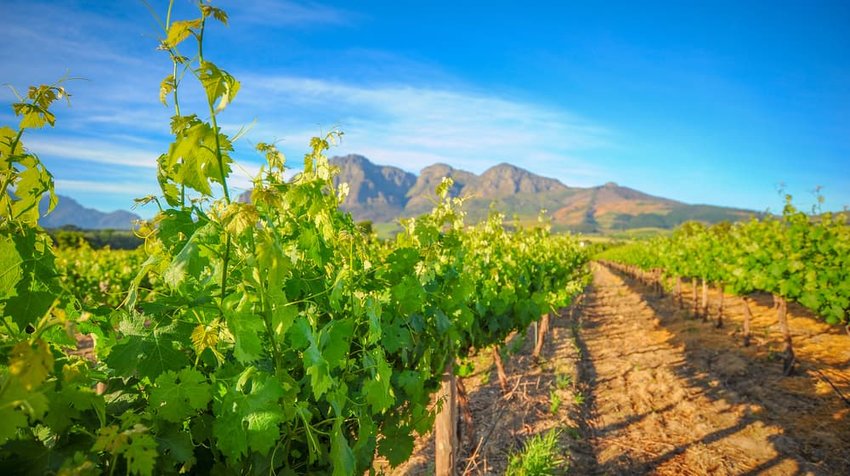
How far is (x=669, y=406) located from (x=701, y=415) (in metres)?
0.55

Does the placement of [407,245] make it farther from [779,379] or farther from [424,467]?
[779,379]

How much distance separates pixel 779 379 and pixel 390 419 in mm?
10809

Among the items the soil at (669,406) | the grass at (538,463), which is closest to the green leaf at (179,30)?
the soil at (669,406)

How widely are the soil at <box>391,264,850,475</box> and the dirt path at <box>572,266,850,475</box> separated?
0.07 feet

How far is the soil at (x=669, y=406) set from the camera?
6.42 metres

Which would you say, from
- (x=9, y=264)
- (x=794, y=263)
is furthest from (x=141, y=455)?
(x=794, y=263)

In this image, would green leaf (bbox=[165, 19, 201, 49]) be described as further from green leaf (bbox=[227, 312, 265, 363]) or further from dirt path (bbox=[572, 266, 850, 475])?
dirt path (bbox=[572, 266, 850, 475])

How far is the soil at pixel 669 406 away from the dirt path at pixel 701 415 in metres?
0.02

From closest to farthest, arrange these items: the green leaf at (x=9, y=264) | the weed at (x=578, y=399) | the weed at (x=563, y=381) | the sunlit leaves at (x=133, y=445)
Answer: the sunlit leaves at (x=133, y=445), the green leaf at (x=9, y=264), the weed at (x=578, y=399), the weed at (x=563, y=381)

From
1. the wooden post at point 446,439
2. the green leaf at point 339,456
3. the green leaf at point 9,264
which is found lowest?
the wooden post at point 446,439

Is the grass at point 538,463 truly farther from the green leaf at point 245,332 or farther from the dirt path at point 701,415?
the green leaf at point 245,332

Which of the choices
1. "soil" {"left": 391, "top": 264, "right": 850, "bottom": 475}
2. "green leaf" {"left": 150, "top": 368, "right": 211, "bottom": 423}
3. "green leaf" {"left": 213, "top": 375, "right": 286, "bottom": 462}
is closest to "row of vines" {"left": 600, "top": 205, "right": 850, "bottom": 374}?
"soil" {"left": 391, "top": 264, "right": 850, "bottom": 475}

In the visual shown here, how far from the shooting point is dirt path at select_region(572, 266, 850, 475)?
6398 mm

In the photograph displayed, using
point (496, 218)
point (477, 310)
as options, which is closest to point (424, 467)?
point (477, 310)
